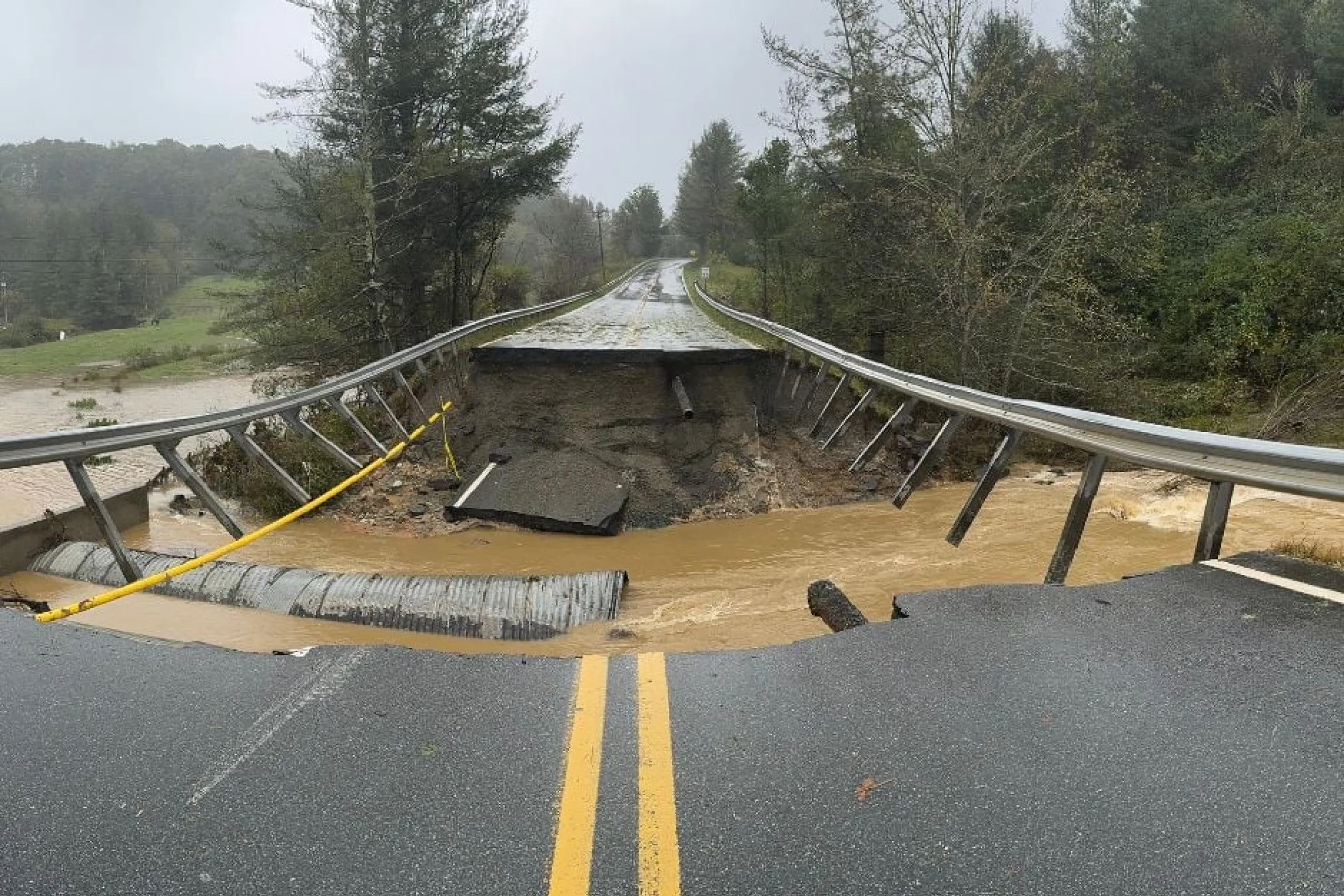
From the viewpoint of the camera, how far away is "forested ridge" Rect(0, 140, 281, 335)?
73750 mm

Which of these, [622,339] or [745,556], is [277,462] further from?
[745,556]

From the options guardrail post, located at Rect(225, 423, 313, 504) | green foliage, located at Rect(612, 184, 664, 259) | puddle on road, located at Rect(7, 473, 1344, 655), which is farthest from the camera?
green foliage, located at Rect(612, 184, 664, 259)

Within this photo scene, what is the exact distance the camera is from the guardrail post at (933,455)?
289 inches

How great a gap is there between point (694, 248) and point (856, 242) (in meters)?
80.1

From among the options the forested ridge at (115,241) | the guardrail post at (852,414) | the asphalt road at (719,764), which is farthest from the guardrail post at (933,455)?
the forested ridge at (115,241)

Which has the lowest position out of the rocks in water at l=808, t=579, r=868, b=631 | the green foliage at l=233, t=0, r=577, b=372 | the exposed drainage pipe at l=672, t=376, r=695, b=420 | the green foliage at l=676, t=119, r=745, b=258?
the rocks in water at l=808, t=579, r=868, b=631

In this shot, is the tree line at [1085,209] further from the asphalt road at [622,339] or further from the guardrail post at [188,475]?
the guardrail post at [188,475]

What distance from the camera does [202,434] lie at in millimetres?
7848

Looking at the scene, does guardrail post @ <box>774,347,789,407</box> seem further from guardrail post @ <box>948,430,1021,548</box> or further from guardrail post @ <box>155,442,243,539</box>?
guardrail post @ <box>155,442,243,539</box>

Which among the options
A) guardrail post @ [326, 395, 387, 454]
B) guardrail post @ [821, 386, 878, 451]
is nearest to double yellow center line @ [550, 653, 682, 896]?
guardrail post @ [821, 386, 878, 451]

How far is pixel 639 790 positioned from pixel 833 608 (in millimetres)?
2507

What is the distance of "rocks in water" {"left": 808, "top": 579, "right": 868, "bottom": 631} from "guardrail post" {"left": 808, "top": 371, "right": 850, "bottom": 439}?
278 inches

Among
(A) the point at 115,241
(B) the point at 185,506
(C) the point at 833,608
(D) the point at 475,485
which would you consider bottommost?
(B) the point at 185,506

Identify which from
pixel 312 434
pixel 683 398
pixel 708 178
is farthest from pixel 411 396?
pixel 708 178
